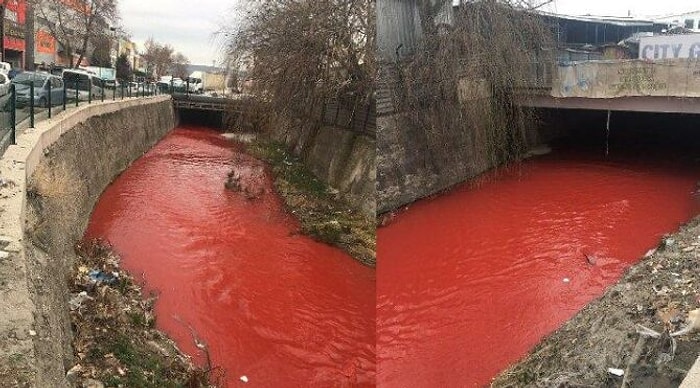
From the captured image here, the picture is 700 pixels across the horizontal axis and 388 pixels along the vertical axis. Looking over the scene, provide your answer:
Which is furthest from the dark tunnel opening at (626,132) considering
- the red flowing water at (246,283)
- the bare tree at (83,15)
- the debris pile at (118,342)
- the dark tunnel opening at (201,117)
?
the bare tree at (83,15)

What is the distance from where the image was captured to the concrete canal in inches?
262

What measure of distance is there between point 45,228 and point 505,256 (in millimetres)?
6477

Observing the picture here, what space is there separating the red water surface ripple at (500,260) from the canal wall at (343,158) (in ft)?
4.41

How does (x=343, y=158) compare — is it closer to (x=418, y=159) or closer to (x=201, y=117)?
(x=418, y=159)

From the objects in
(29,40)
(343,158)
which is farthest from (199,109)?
(343,158)

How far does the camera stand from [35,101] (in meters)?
10.6

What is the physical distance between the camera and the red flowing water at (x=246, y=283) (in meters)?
6.88

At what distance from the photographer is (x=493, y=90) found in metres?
11.3

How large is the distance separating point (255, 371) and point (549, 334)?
11.0 feet

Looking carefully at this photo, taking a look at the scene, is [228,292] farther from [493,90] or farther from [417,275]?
[493,90]

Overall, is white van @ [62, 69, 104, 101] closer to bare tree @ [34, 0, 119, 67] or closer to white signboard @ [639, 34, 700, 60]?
bare tree @ [34, 0, 119, 67]

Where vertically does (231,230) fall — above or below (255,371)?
above

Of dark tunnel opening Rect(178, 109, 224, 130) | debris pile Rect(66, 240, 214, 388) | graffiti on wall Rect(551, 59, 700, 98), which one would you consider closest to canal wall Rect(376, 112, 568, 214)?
graffiti on wall Rect(551, 59, 700, 98)

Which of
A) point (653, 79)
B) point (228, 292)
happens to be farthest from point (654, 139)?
point (228, 292)
